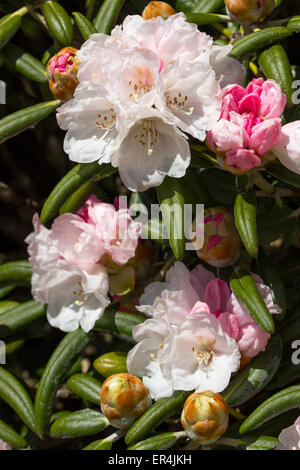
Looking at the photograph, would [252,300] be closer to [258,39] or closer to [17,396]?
[258,39]

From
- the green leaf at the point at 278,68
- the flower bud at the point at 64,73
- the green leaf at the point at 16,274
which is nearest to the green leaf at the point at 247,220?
the green leaf at the point at 278,68

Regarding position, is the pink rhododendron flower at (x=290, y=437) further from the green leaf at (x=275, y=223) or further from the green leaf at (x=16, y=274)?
the green leaf at (x=16, y=274)

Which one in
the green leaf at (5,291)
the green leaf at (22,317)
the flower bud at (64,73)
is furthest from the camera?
the green leaf at (5,291)

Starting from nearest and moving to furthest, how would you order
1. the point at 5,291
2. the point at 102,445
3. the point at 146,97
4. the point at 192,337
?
the point at 146,97 → the point at 192,337 → the point at 102,445 → the point at 5,291

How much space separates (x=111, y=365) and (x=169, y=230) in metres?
0.45

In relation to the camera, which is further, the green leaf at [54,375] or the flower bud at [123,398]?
the green leaf at [54,375]

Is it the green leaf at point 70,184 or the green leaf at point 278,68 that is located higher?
the green leaf at point 278,68

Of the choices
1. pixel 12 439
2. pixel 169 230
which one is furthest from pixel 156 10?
pixel 12 439

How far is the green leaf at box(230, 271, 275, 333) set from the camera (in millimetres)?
1680

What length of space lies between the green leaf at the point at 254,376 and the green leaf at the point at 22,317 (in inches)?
24.8

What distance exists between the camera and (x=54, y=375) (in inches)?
78.0

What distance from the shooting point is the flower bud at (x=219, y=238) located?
1801 millimetres
